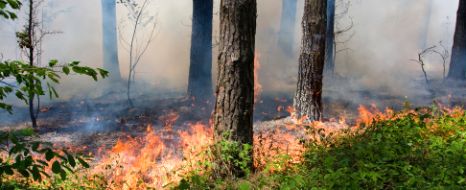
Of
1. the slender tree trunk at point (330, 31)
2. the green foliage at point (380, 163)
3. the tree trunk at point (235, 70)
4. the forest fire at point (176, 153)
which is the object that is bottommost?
the forest fire at point (176, 153)

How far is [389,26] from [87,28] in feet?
61.3

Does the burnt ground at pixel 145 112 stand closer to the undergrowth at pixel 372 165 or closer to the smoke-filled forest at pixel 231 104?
the smoke-filled forest at pixel 231 104

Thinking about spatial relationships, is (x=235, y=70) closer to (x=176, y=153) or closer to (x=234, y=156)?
(x=234, y=156)

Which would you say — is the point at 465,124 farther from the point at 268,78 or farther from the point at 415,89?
the point at 268,78

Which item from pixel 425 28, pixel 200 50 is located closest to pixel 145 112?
pixel 200 50

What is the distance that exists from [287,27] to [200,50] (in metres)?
10.2

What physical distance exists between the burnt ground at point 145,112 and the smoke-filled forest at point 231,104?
0.18 ft

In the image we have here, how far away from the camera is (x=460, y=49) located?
13.1m

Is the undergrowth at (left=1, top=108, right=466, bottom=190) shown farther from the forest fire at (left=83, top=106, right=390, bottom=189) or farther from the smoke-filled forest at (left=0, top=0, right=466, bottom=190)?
the forest fire at (left=83, top=106, right=390, bottom=189)

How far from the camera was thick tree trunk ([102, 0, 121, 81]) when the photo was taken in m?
15.7

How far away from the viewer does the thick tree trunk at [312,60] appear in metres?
8.21

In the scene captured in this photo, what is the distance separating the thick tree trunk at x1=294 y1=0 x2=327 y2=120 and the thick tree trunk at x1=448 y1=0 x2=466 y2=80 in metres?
7.27

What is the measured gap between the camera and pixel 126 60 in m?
19.8

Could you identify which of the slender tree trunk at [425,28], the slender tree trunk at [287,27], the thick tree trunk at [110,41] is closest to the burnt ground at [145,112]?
the thick tree trunk at [110,41]
